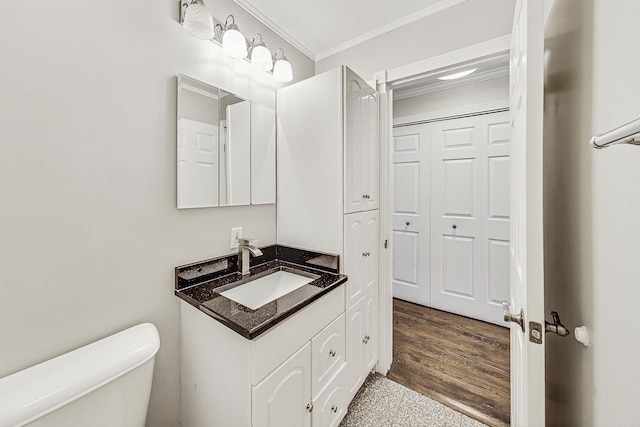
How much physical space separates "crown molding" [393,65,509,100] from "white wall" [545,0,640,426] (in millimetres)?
1525

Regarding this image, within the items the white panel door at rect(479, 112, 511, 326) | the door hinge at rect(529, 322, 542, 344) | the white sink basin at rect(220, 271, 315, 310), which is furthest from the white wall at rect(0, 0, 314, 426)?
the white panel door at rect(479, 112, 511, 326)

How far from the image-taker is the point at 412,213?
9.62 ft

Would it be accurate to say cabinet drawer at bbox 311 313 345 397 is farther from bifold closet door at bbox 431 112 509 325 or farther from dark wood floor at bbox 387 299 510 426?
bifold closet door at bbox 431 112 509 325

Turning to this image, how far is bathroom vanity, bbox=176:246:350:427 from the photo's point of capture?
919 millimetres

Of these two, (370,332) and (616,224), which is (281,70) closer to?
(616,224)

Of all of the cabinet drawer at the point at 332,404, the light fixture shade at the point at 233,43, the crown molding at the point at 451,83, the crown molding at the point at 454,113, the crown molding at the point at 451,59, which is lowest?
the cabinet drawer at the point at 332,404

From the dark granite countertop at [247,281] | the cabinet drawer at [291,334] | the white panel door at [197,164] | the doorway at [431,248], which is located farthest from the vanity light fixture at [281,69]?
the cabinet drawer at [291,334]

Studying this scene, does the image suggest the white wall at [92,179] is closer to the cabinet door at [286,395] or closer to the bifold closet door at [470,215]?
the cabinet door at [286,395]

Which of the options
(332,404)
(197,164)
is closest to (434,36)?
(197,164)

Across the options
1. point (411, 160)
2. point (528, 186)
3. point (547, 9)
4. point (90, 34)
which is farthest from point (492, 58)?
point (90, 34)

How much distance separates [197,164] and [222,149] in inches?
6.8

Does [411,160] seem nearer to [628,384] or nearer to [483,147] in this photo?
[483,147]

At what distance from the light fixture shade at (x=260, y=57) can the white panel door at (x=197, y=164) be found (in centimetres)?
46

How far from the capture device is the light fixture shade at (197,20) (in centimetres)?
112
